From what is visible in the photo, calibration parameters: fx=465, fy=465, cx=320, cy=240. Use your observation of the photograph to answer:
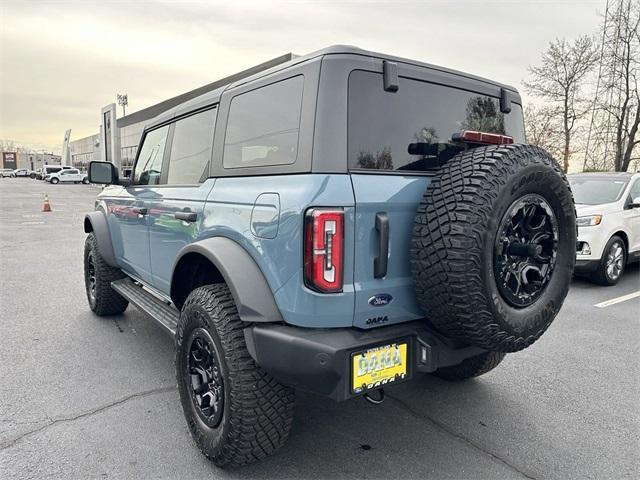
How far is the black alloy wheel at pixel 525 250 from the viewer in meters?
2.17

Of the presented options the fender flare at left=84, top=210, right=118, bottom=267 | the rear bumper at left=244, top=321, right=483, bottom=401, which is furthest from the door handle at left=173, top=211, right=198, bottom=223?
the fender flare at left=84, top=210, right=118, bottom=267

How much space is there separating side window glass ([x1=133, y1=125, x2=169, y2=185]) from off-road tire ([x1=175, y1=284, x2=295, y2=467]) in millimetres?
1765

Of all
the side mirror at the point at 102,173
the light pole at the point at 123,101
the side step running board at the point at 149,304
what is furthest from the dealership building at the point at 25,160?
the side step running board at the point at 149,304

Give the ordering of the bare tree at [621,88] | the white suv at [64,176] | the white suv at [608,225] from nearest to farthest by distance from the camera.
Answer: the white suv at [608,225] < the bare tree at [621,88] < the white suv at [64,176]

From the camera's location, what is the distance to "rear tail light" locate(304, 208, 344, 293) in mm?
2008

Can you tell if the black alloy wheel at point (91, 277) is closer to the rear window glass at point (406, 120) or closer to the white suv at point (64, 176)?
the rear window glass at point (406, 120)

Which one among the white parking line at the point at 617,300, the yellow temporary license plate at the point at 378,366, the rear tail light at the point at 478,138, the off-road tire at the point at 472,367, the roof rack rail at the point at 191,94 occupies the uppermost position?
the roof rack rail at the point at 191,94

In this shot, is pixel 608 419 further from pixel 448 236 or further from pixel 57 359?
pixel 57 359

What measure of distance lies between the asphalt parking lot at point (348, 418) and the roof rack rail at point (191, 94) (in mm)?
18753

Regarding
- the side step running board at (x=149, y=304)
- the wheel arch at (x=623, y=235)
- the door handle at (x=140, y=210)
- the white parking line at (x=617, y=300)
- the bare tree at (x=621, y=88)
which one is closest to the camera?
the side step running board at (x=149, y=304)

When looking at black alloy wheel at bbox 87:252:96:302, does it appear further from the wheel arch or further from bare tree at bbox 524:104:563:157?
bare tree at bbox 524:104:563:157

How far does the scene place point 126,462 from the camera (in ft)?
8.07

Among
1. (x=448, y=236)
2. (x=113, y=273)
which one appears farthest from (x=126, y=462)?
(x=113, y=273)

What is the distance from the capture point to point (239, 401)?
7.28 feet
